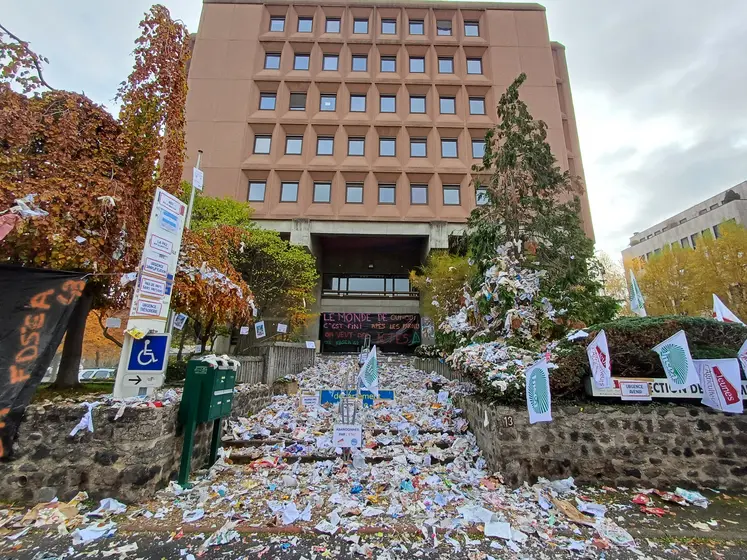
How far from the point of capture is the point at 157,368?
417 centimetres

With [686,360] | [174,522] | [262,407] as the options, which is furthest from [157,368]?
[686,360]

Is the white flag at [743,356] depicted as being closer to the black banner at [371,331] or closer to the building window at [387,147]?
the black banner at [371,331]

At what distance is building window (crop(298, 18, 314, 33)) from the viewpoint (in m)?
21.9

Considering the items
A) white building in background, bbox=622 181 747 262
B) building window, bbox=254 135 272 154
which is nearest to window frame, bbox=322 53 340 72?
building window, bbox=254 135 272 154

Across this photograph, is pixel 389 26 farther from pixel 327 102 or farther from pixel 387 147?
pixel 387 147

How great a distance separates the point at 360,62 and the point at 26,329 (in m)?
22.9

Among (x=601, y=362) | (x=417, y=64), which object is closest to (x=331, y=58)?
(x=417, y=64)

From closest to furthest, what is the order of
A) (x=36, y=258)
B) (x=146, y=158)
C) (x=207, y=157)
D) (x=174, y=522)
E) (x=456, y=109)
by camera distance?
(x=174, y=522) → (x=36, y=258) → (x=146, y=158) → (x=207, y=157) → (x=456, y=109)

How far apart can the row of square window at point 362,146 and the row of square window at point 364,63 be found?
4884mm

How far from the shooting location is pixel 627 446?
169 inches

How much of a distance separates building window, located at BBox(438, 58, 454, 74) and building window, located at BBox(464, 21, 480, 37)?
7.76ft

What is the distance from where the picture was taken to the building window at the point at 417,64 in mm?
21422

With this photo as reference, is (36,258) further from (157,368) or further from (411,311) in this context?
(411,311)

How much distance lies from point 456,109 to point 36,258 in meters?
21.3
